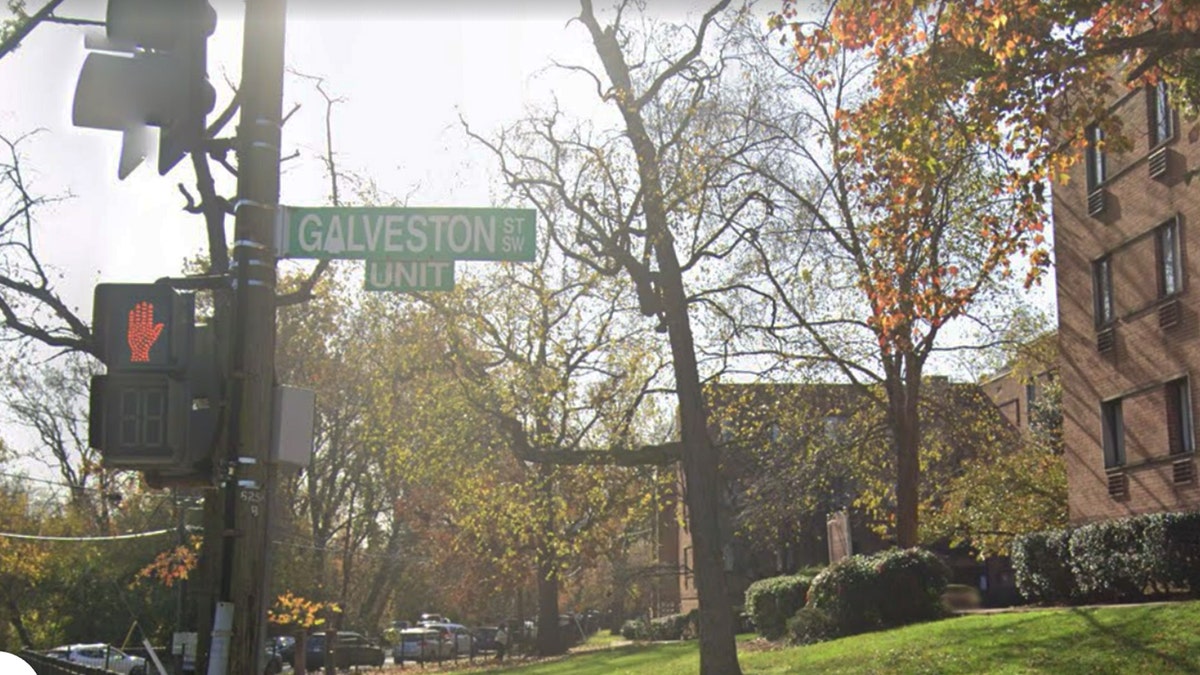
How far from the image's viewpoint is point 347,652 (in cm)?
5206

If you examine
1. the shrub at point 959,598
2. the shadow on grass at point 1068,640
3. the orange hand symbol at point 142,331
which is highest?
the orange hand symbol at point 142,331

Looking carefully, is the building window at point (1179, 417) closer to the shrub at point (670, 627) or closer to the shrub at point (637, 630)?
the shrub at point (670, 627)

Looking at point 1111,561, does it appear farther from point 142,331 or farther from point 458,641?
point 458,641

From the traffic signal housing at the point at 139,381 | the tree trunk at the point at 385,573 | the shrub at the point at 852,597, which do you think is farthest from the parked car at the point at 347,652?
the traffic signal housing at the point at 139,381

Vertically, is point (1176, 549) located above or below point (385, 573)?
below

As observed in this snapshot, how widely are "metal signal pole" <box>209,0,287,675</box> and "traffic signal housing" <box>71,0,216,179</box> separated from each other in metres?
0.51

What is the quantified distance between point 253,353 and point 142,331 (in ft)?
1.98

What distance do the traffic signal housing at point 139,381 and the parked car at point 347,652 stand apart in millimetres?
46375

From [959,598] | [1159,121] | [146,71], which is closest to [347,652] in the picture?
[959,598]

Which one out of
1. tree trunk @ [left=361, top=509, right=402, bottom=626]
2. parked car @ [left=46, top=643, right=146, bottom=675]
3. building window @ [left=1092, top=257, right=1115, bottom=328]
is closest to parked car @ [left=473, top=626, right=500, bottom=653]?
tree trunk @ [left=361, top=509, right=402, bottom=626]

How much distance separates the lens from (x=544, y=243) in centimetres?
2595

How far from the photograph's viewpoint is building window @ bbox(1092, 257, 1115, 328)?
29.8m

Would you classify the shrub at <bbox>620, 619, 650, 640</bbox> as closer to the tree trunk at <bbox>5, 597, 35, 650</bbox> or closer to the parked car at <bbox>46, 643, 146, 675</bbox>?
the parked car at <bbox>46, 643, 146, 675</bbox>

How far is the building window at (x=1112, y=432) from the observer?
29469mm
